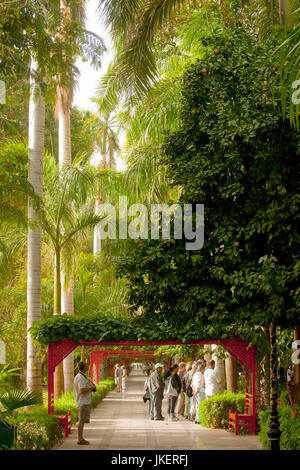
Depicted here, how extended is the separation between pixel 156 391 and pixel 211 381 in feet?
8.05

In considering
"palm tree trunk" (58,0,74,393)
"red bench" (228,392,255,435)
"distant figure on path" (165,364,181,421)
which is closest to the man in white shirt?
"distant figure on path" (165,364,181,421)

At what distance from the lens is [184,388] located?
20609 millimetres

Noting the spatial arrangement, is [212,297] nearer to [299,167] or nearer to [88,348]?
[299,167]

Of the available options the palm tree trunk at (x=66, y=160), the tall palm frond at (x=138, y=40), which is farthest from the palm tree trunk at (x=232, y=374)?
the tall palm frond at (x=138, y=40)

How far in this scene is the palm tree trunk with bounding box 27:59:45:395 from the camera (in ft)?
47.3

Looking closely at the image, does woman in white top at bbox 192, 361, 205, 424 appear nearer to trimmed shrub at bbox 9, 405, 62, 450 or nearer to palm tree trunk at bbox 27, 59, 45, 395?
palm tree trunk at bbox 27, 59, 45, 395

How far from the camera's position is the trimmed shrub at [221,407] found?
1551cm

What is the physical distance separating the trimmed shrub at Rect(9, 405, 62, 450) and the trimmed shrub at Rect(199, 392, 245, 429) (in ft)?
15.1

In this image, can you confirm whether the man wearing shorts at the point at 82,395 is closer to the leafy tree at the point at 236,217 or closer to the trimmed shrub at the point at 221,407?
the leafy tree at the point at 236,217

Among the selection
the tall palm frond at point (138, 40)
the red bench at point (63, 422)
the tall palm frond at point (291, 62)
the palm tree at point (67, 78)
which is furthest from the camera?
the red bench at point (63, 422)

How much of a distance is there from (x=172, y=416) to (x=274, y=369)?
32.2 ft

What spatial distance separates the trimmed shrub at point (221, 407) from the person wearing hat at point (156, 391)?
2995mm

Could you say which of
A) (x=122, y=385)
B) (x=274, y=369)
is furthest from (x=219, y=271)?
(x=122, y=385)

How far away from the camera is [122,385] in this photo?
40344 mm
